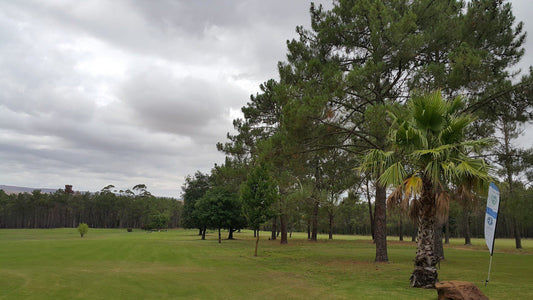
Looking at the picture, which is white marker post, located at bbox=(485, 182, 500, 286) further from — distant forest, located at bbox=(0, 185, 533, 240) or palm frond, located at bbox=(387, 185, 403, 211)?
distant forest, located at bbox=(0, 185, 533, 240)

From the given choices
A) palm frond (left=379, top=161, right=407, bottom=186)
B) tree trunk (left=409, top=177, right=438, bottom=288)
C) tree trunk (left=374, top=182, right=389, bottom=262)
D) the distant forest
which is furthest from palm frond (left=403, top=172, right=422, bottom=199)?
the distant forest

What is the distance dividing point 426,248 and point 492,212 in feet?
6.97

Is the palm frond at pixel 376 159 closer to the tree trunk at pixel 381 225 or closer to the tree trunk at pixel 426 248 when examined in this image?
the tree trunk at pixel 426 248

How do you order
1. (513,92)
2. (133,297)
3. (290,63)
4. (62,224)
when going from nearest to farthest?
(133,297), (513,92), (290,63), (62,224)

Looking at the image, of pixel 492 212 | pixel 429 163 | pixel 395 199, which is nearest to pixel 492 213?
pixel 492 212

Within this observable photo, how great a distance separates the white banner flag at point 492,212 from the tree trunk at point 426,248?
4.69 feet

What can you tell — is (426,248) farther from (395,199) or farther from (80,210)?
(80,210)

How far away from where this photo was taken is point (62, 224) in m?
101

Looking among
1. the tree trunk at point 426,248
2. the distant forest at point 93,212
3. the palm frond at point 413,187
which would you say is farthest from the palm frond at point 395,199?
the distant forest at point 93,212

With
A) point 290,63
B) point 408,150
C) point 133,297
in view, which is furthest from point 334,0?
point 133,297

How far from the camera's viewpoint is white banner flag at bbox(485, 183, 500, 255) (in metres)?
8.68

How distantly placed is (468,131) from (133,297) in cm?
1868

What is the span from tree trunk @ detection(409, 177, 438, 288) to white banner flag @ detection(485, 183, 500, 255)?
1.43 metres

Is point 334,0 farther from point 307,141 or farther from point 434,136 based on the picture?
point 434,136
